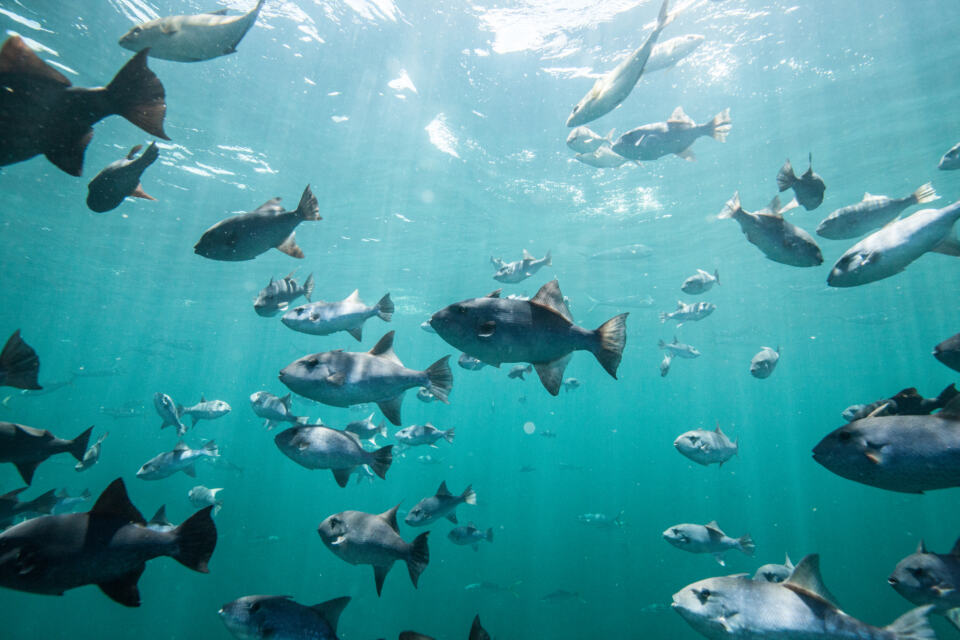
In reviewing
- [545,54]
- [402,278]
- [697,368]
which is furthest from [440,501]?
[697,368]

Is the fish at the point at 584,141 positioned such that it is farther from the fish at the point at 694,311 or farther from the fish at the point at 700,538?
the fish at the point at 700,538

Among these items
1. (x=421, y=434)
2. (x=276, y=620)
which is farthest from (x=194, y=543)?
(x=421, y=434)

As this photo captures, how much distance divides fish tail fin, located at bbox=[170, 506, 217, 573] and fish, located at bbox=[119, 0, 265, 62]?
3.21 meters

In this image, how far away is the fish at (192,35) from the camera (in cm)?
304

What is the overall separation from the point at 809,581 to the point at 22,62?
592cm

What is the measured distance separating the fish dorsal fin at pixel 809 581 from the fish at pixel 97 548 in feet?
13.4

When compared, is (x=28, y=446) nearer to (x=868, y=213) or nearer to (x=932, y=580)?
(x=932, y=580)

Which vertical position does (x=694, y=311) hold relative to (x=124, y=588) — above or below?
above

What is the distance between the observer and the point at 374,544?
4238 millimetres

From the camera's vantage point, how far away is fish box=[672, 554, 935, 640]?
9.36 feet

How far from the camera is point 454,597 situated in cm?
2450

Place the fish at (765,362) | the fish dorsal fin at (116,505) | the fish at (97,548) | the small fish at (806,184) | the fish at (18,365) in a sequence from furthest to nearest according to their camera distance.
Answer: the fish at (765,362), the small fish at (806,184), the fish at (18,365), the fish dorsal fin at (116,505), the fish at (97,548)

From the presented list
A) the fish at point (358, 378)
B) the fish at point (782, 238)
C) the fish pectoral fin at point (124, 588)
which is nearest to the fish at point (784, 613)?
the fish at point (782, 238)

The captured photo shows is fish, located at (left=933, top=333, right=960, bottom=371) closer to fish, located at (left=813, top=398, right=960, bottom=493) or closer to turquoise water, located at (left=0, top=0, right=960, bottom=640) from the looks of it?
fish, located at (left=813, top=398, right=960, bottom=493)
